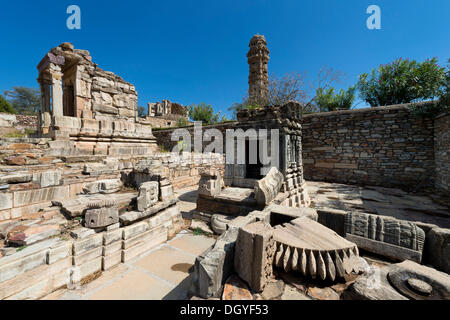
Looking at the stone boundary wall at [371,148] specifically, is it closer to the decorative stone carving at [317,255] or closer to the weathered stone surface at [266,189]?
the weathered stone surface at [266,189]

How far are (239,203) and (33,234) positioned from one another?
274 cm

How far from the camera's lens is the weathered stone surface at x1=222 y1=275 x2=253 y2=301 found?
134cm

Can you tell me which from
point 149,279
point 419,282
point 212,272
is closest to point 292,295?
point 212,272

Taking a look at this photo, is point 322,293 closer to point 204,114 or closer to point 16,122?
point 16,122

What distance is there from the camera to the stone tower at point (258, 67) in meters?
14.2

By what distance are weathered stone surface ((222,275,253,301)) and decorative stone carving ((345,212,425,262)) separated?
1.30 meters

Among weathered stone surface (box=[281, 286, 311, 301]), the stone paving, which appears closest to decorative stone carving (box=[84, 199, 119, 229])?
the stone paving

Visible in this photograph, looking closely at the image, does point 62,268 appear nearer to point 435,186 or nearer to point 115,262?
point 115,262

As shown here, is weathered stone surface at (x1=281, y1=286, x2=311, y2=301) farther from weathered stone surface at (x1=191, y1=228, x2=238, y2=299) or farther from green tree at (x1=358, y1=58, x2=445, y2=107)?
green tree at (x1=358, y1=58, x2=445, y2=107)

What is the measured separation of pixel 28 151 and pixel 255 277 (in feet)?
16.7

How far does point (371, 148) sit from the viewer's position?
7.05m

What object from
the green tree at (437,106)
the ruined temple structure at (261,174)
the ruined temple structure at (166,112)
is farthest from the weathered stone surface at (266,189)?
the ruined temple structure at (166,112)
